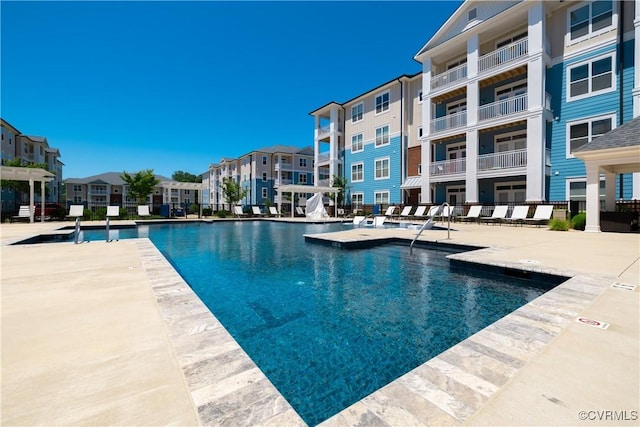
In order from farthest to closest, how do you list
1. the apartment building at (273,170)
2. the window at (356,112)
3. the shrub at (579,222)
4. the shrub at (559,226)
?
1. the apartment building at (273,170)
2. the window at (356,112)
3. the shrub at (579,222)
4. the shrub at (559,226)

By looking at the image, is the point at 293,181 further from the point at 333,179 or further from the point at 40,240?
the point at 40,240

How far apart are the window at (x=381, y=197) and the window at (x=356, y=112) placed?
803 centimetres

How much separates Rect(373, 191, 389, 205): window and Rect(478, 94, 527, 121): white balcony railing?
9.50m

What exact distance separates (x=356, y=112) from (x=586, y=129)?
1807 cm

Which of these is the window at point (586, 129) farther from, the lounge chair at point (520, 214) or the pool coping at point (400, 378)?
the pool coping at point (400, 378)

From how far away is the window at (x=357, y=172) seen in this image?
27.4 m

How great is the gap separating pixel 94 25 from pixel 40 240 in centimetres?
905

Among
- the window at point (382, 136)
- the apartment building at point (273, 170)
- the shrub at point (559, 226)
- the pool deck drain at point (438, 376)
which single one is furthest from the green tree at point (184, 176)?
the pool deck drain at point (438, 376)

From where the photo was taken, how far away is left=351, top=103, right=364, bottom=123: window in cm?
2759

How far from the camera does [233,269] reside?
6449 millimetres

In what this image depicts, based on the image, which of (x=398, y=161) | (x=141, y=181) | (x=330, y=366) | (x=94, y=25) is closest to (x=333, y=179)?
(x=398, y=161)

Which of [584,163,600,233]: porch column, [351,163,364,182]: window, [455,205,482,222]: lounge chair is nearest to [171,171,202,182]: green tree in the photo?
[351,163,364,182]: window

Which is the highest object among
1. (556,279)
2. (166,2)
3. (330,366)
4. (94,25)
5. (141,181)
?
(166,2)

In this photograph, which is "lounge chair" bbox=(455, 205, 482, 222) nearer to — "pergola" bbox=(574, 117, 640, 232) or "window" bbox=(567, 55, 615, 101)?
"pergola" bbox=(574, 117, 640, 232)
